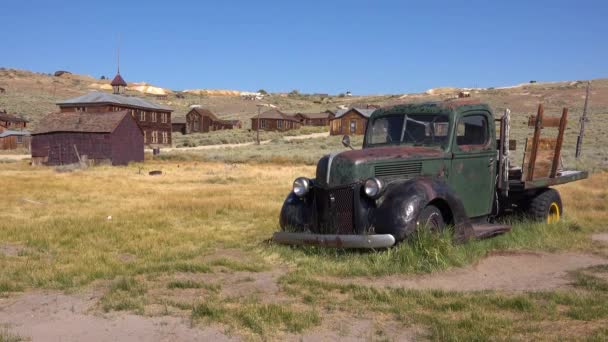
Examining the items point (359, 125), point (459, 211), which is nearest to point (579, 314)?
point (459, 211)

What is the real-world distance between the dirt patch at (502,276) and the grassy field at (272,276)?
16 cm

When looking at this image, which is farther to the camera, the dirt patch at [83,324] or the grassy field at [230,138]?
the grassy field at [230,138]

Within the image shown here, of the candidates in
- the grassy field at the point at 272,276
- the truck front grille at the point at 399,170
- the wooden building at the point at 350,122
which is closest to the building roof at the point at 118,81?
the wooden building at the point at 350,122

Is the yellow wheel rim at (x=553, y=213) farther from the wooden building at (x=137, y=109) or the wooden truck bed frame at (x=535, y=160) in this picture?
the wooden building at (x=137, y=109)

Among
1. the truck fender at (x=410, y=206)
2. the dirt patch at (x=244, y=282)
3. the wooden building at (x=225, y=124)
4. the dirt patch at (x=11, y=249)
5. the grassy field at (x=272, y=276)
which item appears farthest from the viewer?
the wooden building at (x=225, y=124)

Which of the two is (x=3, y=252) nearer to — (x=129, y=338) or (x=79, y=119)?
(x=129, y=338)

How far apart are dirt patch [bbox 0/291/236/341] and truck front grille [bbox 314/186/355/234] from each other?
115 inches

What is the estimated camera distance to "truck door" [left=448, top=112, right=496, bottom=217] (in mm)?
8227

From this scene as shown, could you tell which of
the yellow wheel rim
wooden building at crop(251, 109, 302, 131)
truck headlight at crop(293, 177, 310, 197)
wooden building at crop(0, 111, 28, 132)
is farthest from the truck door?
wooden building at crop(251, 109, 302, 131)

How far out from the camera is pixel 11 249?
910 centimetres

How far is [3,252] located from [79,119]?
33.9 meters

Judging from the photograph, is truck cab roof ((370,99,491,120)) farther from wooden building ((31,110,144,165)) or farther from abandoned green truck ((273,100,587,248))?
wooden building ((31,110,144,165))

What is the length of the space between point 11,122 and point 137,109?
2098 centimetres

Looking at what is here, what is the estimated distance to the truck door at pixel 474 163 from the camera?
8.23 m
